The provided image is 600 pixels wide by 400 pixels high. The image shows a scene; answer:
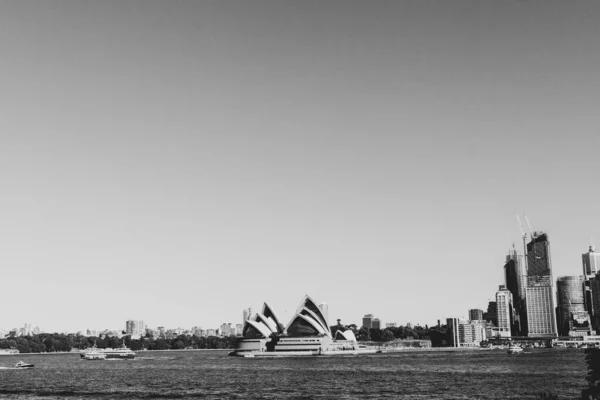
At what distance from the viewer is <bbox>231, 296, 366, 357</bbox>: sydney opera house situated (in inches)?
5605

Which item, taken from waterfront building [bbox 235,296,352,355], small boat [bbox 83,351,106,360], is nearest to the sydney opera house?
waterfront building [bbox 235,296,352,355]

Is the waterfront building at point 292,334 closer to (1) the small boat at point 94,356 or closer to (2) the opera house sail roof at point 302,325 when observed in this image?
(2) the opera house sail roof at point 302,325

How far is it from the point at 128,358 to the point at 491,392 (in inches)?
4224

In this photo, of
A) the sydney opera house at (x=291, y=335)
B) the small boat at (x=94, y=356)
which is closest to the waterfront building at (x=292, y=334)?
the sydney opera house at (x=291, y=335)

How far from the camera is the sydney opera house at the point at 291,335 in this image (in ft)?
467

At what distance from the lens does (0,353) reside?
632 ft

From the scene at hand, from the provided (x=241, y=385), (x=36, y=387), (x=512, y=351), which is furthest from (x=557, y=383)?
(x=512, y=351)

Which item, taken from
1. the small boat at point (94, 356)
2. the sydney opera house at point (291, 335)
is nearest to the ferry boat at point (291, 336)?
the sydney opera house at point (291, 335)

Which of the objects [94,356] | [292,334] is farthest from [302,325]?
[94,356]

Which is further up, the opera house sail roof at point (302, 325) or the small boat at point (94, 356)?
the opera house sail roof at point (302, 325)

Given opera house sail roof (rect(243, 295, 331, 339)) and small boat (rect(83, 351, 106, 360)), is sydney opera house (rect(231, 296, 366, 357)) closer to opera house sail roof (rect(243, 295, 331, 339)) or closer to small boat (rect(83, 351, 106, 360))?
opera house sail roof (rect(243, 295, 331, 339))

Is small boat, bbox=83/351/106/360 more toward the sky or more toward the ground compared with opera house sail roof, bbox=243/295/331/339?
more toward the ground

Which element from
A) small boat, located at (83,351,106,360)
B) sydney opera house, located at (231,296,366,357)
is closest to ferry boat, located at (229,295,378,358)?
sydney opera house, located at (231,296,366,357)

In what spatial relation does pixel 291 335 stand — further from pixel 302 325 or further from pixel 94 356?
pixel 94 356
